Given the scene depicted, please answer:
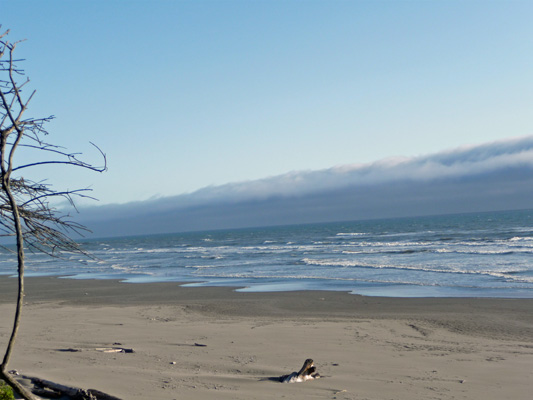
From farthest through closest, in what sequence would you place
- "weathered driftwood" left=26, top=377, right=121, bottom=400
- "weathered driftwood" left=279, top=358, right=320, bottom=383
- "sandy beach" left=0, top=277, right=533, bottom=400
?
"weathered driftwood" left=279, top=358, right=320, bottom=383 → "sandy beach" left=0, top=277, right=533, bottom=400 → "weathered driftwood" left=26, top=377, right=121, bottom=400

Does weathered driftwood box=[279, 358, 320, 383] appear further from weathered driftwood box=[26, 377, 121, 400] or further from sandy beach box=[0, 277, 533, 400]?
weathered driftwood box=[26, 377, 121, 400]

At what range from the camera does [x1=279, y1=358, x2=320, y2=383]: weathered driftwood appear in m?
5.80

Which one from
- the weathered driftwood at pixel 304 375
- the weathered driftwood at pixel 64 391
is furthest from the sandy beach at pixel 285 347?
the weathered driftwood at pixel 64 391

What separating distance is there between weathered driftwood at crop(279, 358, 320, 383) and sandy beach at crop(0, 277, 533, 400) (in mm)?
112

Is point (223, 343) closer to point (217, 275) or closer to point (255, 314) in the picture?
point (255, 314)

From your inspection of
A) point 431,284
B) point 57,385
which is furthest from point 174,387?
point 431,284

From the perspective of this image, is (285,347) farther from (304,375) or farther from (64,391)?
(64,391)

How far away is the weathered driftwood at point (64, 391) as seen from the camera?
472 centimetres

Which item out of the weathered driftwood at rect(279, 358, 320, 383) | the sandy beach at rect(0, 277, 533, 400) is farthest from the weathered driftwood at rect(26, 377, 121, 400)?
the weathered driftwood at rect(279, 358, 320, 383)

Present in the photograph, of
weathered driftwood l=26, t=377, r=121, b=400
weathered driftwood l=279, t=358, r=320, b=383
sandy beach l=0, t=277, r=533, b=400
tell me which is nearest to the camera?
weathered driftwood l=26, t=377, r=121, b=400

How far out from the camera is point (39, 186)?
3357mm

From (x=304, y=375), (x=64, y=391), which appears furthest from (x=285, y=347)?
(x=64, y=391)

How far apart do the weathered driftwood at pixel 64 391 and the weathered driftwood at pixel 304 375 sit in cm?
195

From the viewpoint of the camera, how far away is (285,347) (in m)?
8.23
